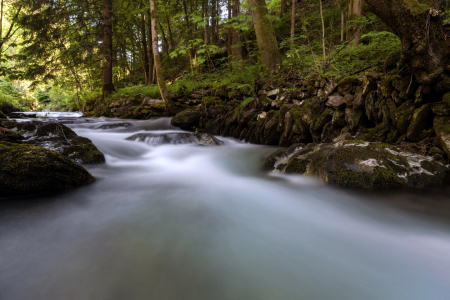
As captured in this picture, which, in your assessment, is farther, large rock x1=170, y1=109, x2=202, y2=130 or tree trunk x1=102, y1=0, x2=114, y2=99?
tree trunk x1=102, y1=0, x2=114, y2=99

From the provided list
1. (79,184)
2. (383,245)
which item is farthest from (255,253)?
(79,184)

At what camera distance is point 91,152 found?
462 centimetres

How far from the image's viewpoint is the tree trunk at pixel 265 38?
8.14 meters

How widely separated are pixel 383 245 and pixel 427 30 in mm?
3306

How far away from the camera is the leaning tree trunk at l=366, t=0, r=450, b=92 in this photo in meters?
3.22

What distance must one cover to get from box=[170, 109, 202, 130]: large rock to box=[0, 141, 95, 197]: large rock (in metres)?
6.01

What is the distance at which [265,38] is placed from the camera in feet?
27.2

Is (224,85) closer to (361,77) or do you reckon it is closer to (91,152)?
(361,77)

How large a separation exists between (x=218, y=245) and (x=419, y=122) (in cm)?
378

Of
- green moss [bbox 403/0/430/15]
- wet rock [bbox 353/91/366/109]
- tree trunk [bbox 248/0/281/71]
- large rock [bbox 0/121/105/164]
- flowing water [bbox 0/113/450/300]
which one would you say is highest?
tree trunk [bbox 248/0/281/71]

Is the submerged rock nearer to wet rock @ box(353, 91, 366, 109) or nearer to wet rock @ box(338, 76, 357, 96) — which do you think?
wet rock @ box(338, 76, 357, 96)

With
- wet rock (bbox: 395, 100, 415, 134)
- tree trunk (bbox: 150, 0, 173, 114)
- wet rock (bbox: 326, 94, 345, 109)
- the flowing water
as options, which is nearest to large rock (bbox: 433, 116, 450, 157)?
wet rock (bbox: 395, 100, 415, 134)

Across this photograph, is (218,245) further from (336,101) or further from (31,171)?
(336,101)

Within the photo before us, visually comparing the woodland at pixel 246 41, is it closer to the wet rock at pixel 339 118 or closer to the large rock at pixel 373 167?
the wet rock at pixel 339 118
